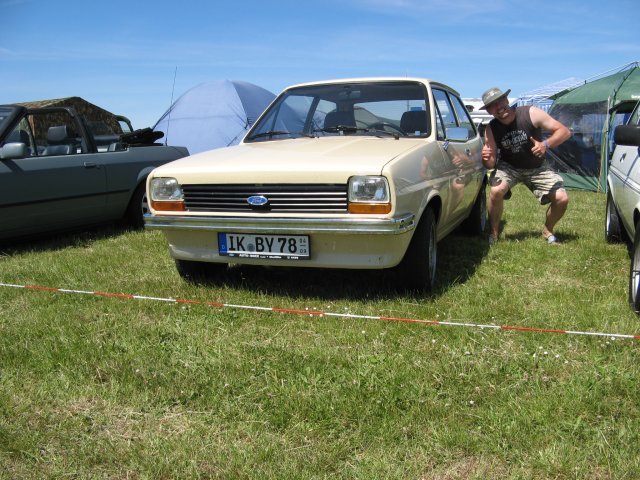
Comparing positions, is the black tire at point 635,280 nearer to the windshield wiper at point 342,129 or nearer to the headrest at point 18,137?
the windshield wiper at point 342,129

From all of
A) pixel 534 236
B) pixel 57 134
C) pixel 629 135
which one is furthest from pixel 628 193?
pixel 57 134

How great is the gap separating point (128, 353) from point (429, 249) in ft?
6.46

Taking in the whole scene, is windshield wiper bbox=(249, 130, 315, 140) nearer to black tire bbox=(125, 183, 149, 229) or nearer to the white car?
the white car

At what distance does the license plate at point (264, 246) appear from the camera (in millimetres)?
3750

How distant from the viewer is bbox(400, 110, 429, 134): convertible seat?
14.9 ft

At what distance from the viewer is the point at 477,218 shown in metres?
6.48

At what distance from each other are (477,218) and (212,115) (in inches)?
321

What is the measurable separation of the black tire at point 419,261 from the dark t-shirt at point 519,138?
2277 millimetres

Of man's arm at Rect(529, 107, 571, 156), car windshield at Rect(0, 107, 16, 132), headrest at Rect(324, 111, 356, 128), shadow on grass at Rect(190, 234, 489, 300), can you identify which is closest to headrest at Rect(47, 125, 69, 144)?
car windshield at Rect(0, 107, 16, 132)

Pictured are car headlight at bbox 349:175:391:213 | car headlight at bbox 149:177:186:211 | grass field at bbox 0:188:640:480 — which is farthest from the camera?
car headlight at bbox 149:177:186:211

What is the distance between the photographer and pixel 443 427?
237 centimetres

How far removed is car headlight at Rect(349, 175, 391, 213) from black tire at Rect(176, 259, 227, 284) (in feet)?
4.84

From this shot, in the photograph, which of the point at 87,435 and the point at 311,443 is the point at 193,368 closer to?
the point at 87,435

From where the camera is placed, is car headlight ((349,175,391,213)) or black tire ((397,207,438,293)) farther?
black tire ((397,207,438,293))
